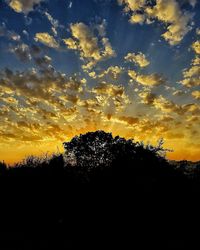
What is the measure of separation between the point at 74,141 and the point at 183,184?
19.2 metres

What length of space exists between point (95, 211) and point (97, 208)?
0.22 m

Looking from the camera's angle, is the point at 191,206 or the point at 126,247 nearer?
the point at 126,247

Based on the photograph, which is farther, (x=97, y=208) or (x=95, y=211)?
(x=97, y=208)

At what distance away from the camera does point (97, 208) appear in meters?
14.0

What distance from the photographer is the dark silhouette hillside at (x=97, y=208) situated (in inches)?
485

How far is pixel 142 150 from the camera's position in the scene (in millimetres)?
22453

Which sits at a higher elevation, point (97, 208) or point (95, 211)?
point (97, 208)

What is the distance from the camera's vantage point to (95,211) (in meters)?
13.9

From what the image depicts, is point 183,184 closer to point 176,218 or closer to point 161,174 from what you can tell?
point 161,174

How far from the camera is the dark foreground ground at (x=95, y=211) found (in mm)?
12281

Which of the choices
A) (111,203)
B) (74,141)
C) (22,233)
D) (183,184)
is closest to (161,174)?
(183,184)

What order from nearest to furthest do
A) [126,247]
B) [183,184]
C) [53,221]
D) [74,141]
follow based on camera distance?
[126,247] → [53,221] → [183,184] → [74,141]

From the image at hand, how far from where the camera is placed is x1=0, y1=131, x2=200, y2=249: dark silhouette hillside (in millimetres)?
12320

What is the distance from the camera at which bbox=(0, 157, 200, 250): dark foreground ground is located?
40.3ft
